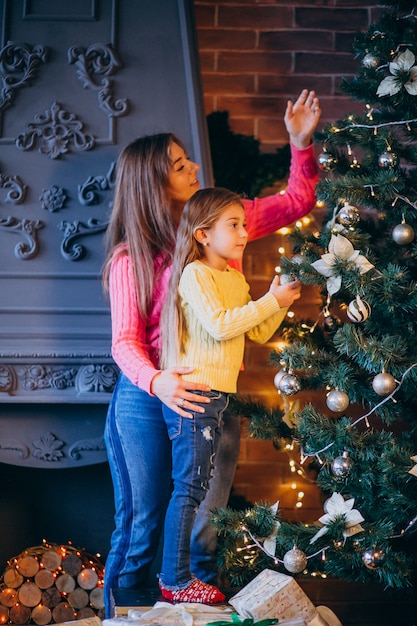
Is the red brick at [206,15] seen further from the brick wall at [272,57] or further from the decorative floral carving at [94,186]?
the decorative floral carving at [94,186]

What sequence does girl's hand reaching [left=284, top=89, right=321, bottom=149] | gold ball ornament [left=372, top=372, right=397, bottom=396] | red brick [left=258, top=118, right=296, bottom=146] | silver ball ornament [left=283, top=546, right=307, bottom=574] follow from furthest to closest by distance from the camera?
red brick [left=258, top=118, right=296, bottom=146], girl's hand reaching [left=284, top=89, right=321, bottom=149], silver ball ornament [left=283, top=546, right=307, bottom=574], gold ball ornament [left=372, top=372, right=397, bottom=396]

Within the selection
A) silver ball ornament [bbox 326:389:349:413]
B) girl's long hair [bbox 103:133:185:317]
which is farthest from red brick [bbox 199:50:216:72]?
silver ball ornament [bbox 326:389:349:413]

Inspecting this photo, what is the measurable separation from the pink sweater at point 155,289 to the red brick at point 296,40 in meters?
0.73

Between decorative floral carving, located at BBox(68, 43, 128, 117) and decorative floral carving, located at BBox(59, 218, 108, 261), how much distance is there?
0.38 m

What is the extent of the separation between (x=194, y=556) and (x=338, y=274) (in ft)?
3.11

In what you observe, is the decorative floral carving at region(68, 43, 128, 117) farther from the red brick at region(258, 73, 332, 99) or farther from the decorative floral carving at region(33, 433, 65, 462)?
the decorative floral carving at region(33, 433, 65, 462)

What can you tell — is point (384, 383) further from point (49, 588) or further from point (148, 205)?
point (49, 588)

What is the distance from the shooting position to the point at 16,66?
2643 mm

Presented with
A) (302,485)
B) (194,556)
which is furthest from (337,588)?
(194,556)

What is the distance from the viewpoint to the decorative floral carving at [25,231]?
8.55 feet

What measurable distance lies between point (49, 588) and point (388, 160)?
5.86 feet

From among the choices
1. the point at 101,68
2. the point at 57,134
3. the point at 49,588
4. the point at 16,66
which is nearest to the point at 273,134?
the point at 101,68

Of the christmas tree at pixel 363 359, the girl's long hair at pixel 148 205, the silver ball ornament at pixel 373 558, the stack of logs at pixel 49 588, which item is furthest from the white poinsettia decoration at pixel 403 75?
the stack of logs at pixel 49 588

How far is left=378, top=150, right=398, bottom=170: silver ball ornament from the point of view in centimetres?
203
